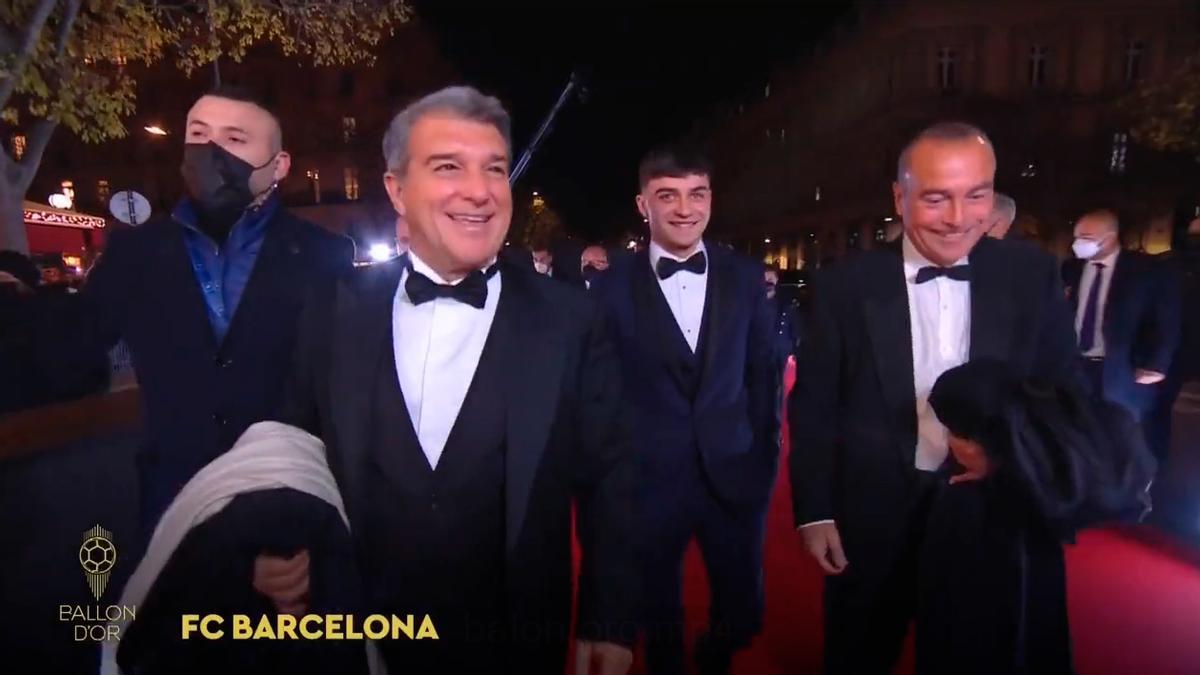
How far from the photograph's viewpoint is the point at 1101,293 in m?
5.09

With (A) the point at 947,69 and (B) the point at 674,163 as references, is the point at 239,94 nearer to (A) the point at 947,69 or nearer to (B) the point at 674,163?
(B) the point at 674,163

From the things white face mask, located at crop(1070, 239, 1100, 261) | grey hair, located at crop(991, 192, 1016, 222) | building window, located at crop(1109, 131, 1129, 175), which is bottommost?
white face mask, located at crop(1070, 239, 1100, 261)

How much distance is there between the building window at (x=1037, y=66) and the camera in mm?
23688

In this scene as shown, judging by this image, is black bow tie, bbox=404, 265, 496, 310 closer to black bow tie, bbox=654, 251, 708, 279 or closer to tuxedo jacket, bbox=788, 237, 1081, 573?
tuxedo jacket, bbox=788, 237, 1081, 573

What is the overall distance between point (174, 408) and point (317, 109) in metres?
32.3

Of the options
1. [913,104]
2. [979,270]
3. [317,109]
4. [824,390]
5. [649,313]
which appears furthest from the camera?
[317,109]

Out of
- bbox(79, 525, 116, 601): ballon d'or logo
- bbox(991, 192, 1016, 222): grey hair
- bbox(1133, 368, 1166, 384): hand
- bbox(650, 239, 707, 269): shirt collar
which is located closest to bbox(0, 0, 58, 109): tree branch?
bbox(79, 525, 116, 601): ballon d'or logo

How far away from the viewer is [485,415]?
158 centimetres

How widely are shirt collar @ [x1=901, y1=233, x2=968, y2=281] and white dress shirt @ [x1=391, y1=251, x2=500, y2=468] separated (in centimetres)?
123

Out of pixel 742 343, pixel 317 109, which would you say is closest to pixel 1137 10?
pixel 742 343

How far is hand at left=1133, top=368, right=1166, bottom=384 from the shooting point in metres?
4.70

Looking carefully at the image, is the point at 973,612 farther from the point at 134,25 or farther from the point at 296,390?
the point at 134,25

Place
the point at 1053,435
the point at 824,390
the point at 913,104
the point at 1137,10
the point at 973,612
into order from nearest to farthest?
the point at 1053,435 → the point at 973,612 → the point at 824,390 → the point at 1137,10 → the point at 913,104

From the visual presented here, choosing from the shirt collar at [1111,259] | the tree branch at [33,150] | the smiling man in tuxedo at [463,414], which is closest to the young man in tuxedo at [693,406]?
the smiling man in tuxedo at [463,414]
